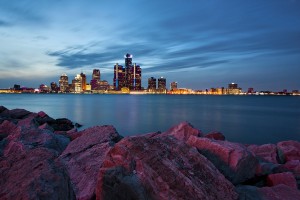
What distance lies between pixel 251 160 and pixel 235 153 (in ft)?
1.59

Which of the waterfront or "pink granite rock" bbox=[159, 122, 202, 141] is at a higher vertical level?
"pink granite rock" bbox=[159, 122, 202, 141]

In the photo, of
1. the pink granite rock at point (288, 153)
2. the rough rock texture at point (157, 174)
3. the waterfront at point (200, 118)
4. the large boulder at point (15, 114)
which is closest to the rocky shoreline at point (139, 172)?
the rough rock texture at point (157, 174)

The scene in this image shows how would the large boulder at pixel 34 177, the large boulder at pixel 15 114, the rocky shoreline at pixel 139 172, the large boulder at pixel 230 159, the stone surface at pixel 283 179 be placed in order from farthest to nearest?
the large boulder at pixel 15 114 < the stone surface at pixel 283 179 < the large boulder at pixel 230 159 < the rocky shoreline at pixel 139 172 < the large boulder at pixel 34 177

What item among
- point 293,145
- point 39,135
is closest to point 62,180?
point 39,135

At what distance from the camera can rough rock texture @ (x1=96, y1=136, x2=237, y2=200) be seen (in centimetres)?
381

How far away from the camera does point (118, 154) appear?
14.2ft

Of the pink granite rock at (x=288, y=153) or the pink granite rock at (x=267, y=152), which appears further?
the pink granite rock at (x=288, y=153)

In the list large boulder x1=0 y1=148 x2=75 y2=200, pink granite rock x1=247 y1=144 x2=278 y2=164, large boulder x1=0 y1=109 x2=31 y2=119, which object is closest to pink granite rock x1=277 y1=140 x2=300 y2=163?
pink granite rock x1=247 y1=144 x2=278 y2=164

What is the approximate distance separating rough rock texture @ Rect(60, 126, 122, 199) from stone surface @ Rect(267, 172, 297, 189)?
3278mm

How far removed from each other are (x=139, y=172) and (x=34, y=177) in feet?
5.09

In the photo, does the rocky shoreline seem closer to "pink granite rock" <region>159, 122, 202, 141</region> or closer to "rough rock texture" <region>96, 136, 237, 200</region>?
"rough rock texture" <region>96, 136, 237, 200</region>

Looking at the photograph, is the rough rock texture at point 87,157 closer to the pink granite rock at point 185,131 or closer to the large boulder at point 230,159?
the large boulder at point 230,159

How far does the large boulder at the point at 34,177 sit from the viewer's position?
2689mm

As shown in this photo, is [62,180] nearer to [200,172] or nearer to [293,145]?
[200,172]
